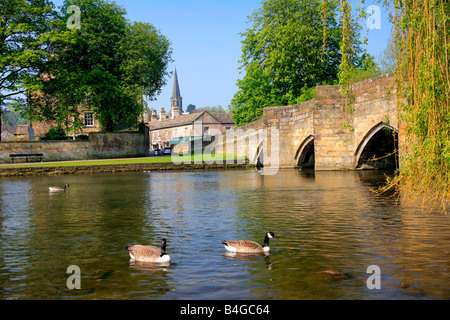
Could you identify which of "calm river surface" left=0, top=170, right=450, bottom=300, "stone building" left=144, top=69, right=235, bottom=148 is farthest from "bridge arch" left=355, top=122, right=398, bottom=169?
"stone building" left=144, top=69, right=235, bottom=148

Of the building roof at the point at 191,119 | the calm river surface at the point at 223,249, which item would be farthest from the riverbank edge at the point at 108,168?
the building roof at the point at 191,119

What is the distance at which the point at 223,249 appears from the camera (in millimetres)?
7891

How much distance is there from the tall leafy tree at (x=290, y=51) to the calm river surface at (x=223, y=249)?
24135 millimetres

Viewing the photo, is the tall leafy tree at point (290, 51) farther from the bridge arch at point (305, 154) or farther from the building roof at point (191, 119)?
the building roof at point (191, 119)

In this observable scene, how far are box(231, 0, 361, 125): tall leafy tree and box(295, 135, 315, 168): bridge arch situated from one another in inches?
240

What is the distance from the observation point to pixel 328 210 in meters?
12.1

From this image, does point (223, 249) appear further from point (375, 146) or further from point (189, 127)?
point (189, 127)

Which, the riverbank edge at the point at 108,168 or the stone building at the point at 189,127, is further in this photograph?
the stone building at the point at 189,127

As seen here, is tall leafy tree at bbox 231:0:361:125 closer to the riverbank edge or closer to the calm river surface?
the riverbank edge

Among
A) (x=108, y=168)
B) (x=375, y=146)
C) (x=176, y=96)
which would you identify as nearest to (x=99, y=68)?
(x=108, y=168)

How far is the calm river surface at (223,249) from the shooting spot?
5.75 m

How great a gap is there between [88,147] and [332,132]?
22.4 m
